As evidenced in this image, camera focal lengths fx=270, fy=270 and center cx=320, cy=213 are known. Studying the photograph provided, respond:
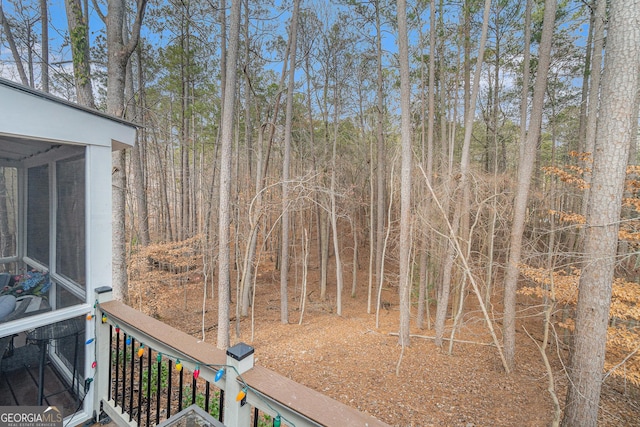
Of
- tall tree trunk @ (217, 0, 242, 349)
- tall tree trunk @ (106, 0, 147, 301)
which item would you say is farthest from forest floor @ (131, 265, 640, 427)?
tall tree trunk @ (106, 0, 147, 301)

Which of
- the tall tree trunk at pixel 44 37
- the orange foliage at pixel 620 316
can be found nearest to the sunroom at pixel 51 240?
the orange foliage at pixel 620 316

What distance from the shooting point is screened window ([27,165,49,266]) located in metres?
1.94

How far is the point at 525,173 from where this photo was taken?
17.2 ft

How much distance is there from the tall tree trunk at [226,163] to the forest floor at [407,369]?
1.61 m

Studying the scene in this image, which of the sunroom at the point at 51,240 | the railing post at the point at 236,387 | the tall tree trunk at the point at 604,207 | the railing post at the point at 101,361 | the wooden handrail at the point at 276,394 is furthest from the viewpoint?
the tall tree trunk at the point at 604,207

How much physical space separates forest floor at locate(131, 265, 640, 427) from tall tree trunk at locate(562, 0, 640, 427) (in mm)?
689

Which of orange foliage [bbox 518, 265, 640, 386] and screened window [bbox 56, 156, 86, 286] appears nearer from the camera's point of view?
screened window [bbox 56, 156, 86, 286]

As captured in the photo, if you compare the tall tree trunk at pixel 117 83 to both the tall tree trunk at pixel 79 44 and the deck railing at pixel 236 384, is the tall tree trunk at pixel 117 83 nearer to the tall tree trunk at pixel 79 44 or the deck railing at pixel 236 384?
the tall tree trunk at pixel 79 44

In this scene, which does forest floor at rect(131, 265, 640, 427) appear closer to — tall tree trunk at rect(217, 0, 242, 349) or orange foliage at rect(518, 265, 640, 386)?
orange foliage at rect(518, 265, 640, 386)

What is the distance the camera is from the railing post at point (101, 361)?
5.92 ft

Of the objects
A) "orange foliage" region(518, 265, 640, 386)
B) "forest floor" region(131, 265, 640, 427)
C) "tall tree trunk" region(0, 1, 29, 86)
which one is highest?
"tall tree trunk" region(0, 1, 29, 86)

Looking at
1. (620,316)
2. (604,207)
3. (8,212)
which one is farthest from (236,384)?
(620,316)

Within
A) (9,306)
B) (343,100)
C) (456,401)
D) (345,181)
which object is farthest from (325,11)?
(456,401)

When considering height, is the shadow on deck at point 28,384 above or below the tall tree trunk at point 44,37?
below
